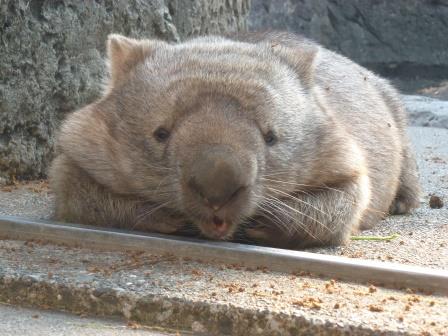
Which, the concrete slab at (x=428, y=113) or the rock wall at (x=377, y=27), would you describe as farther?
the rock wall at (x=377, y=27)

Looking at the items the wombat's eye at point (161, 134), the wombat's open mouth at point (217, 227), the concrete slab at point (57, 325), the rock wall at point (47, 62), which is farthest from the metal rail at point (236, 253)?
the rock wall at point (47, 62)

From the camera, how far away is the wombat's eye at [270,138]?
375 centimetres

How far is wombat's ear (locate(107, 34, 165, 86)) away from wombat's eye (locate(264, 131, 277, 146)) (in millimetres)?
755

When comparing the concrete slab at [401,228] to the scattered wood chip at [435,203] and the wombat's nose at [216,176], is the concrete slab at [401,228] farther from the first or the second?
the wombat's nose at [216,176]

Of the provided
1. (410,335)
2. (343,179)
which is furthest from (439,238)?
(410,335)

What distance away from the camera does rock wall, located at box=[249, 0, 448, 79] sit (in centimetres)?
1298

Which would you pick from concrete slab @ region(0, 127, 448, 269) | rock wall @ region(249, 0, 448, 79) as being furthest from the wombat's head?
rock wall @ region(249, 0, 448, 79)

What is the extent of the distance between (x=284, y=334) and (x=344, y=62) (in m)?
2.67

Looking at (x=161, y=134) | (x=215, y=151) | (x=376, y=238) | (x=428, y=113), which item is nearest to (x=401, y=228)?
(x=376, y=238)

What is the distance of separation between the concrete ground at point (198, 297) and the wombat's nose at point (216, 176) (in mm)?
268

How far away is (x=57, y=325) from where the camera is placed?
2932 millimetres

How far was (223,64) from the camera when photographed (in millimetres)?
3947

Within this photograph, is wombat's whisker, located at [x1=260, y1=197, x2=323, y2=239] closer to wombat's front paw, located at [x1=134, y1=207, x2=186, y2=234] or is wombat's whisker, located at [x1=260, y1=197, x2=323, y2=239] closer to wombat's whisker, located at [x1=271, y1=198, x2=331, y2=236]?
wombat's whisker, located at [x1=271, y1=198, x2=331, y2=236]

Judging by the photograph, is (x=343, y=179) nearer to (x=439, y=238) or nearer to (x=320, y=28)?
(x=439, y=238)
